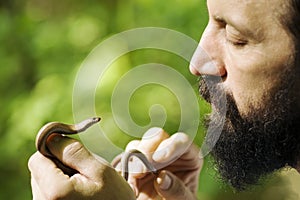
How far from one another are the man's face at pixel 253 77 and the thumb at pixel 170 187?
0.43 feet

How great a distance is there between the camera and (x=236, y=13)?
1.07 metres

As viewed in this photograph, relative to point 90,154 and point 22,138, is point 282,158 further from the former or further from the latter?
point 22,138

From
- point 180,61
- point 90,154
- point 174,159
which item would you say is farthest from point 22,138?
point 90,154

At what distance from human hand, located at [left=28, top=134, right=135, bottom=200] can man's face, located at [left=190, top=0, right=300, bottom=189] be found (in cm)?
17

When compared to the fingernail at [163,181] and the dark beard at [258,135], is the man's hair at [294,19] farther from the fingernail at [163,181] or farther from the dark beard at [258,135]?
the fingernail at [163,181]

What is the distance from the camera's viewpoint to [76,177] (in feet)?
3.60

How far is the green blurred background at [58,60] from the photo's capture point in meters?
2.46

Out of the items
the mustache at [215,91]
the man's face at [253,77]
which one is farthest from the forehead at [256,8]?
the mustache at [215,91]

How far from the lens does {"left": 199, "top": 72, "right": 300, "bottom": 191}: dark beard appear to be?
1107 millimetres

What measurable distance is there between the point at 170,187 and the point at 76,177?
250 mm

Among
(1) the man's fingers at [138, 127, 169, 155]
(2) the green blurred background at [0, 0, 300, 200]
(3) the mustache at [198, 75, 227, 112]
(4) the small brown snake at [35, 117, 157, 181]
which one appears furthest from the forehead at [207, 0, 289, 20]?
(2) the green blurred background at [0, 0, 300, 200]

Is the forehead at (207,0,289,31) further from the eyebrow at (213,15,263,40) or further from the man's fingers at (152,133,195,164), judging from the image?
the man's fingers at (152,133,195,164)

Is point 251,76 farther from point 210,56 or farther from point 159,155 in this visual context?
Result: point 159,155

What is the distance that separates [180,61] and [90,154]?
→ 1345 mm
